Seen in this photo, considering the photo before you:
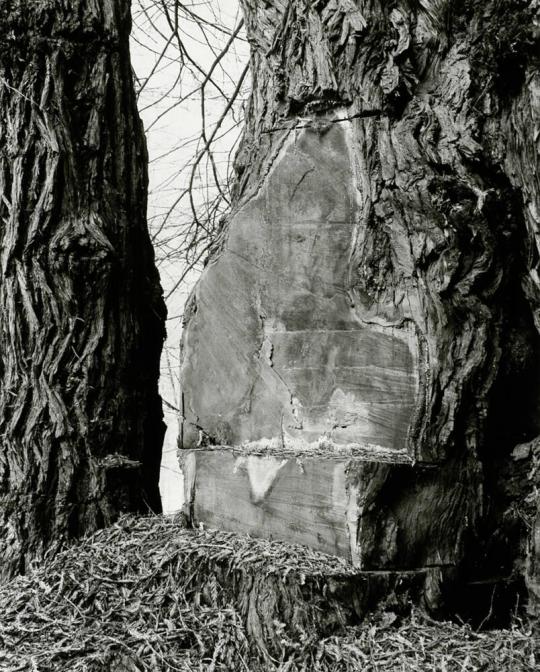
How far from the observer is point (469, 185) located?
247cm

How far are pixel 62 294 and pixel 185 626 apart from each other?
1304 mm

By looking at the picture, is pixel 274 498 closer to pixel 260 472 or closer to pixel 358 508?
pixel 260 472

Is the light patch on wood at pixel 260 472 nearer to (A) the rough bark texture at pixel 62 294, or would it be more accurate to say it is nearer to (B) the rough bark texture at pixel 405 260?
(B) the rough bark texture at pixel 405 260

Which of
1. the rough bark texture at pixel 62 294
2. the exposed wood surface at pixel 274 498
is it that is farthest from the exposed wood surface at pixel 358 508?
the rough bark texture at pixel 62 294

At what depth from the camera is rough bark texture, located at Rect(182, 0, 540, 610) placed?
245 centimetres

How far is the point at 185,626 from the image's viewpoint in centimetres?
248

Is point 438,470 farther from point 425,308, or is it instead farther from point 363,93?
point 363,93

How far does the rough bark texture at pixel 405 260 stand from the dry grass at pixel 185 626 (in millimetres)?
224

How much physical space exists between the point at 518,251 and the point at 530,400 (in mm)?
489

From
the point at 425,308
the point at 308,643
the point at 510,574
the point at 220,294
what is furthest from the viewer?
the point at 220,294

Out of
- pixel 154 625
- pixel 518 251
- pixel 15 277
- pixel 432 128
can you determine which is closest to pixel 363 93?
pixel 432 128

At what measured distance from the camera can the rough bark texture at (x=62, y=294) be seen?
3.08 metres

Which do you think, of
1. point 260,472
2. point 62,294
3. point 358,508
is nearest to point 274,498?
point 260,472

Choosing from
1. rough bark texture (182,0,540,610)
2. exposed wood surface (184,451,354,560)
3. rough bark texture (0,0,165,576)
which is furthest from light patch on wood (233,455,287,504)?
rough bark texture (0,0,165,576)
